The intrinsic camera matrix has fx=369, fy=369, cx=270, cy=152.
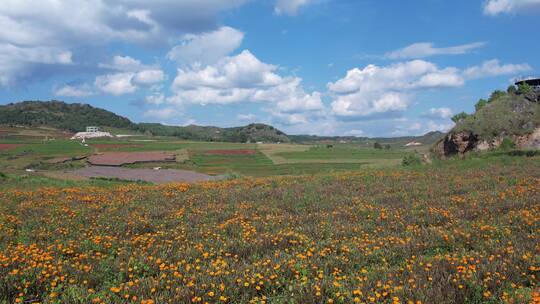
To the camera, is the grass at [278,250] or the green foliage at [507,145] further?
the green foliage at [507,145]

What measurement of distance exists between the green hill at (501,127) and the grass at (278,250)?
23337 millimetres

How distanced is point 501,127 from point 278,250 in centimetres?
3643

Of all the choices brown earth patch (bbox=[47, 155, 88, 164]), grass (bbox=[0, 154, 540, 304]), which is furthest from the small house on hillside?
brown earth patch (bbox=[47, 155, 88, 164])

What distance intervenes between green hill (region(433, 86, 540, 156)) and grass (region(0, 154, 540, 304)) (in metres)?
23.3

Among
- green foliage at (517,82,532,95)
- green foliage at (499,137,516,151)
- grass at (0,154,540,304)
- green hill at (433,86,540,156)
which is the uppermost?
green foliage at (517,82,532,95)

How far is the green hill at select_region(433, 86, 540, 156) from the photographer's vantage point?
34.9m

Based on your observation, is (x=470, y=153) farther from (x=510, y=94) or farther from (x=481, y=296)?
(x=481, y=296)

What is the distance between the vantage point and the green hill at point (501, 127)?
34.9 meters

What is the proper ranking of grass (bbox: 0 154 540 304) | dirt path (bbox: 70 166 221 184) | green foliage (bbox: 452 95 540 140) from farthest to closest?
dirt path (bbox: 70 166 221 184) → green foliage (bbox: 452 95 540 140) → grass (bbox: 0 154 540 304)

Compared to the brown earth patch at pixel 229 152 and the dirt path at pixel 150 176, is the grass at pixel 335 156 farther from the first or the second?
the dirt path at pixel 150 176

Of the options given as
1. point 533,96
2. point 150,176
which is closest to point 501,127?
point 533,96

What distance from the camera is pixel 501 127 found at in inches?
1420

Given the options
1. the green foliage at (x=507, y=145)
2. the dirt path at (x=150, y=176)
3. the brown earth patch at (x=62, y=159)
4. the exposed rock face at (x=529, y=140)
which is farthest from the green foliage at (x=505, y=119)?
the brown earth patch at (x=62, y=159)

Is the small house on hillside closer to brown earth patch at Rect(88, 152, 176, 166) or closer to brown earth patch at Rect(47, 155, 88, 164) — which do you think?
brown earth patch at Rect(88, 152, 176, 166)
